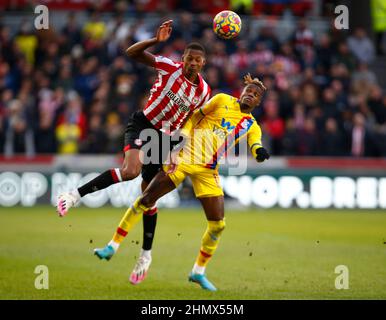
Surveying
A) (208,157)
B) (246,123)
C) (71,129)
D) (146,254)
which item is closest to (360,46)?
(71,129)

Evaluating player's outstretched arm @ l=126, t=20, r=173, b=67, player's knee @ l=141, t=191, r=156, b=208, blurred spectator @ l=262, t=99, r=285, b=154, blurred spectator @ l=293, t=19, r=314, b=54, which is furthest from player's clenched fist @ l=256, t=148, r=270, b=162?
blurred spectator @ l=293, t=19, r=314, b=54

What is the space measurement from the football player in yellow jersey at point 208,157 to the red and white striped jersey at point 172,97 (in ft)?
0.50

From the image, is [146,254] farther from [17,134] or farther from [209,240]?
[17,134]

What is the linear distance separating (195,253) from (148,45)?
162 inches

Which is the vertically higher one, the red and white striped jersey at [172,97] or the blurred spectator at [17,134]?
the red and white striped jersey at [172,97]

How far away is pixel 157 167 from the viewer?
9.99 meters

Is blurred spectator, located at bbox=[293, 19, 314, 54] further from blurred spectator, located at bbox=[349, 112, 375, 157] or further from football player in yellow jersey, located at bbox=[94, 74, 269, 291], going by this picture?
football player in yellow jersey, located at bbox=[94, 74, 269, 291]

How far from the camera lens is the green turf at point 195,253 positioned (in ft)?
Answer: 29.9

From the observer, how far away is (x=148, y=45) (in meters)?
9.11

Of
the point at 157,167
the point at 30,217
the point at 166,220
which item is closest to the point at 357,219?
the point at 166,220

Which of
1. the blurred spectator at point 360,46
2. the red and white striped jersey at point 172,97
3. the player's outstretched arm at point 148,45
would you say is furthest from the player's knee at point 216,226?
the blurred spectator at point 360,46

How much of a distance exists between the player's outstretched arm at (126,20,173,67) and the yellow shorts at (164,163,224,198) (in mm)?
1239

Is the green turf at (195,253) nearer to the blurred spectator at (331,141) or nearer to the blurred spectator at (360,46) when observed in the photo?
the blurred spectator at (331,141)

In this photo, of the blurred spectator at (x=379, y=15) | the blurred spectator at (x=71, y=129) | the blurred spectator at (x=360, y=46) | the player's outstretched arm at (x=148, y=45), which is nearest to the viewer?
the player's outstretched arm at (x=148, y=45)
